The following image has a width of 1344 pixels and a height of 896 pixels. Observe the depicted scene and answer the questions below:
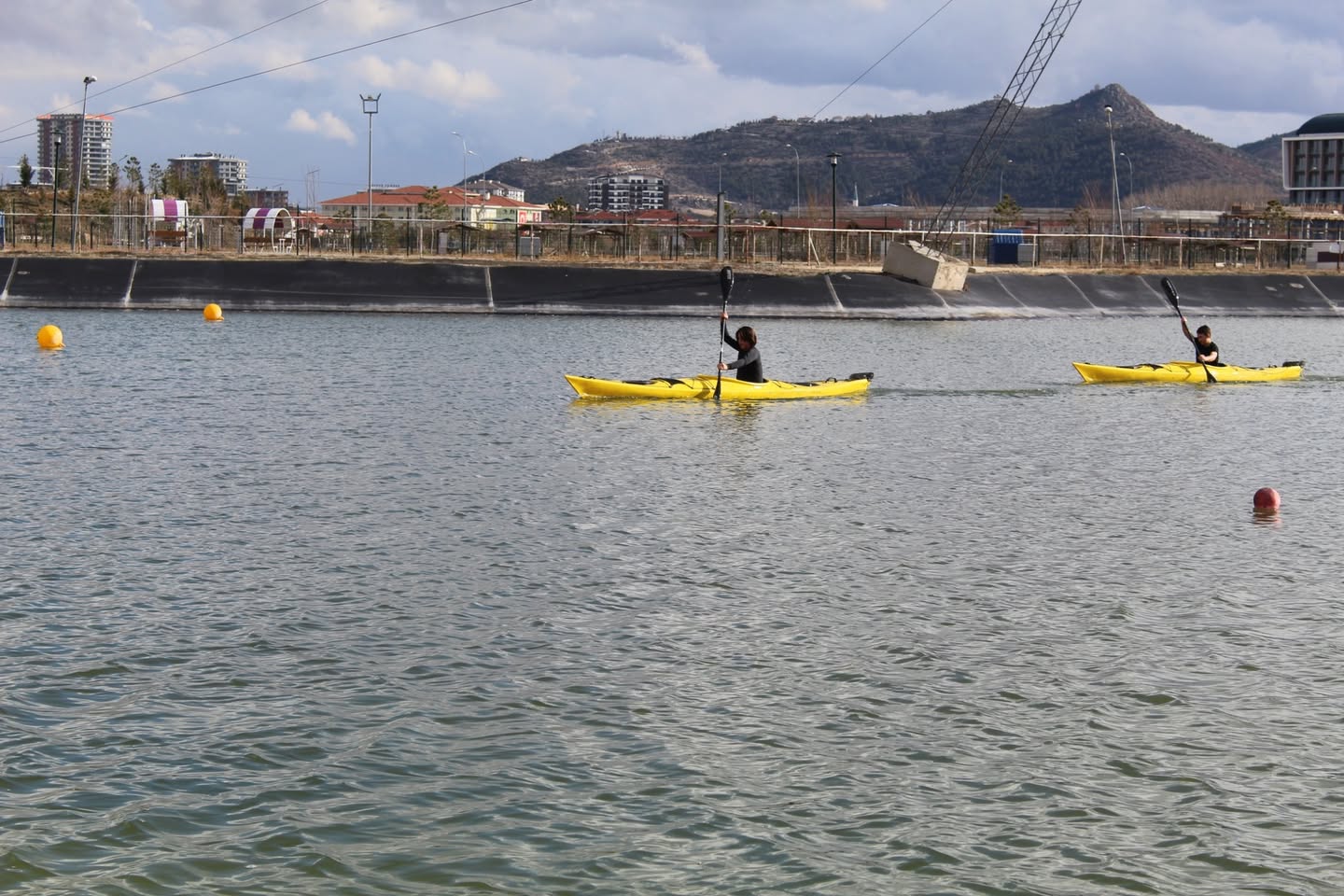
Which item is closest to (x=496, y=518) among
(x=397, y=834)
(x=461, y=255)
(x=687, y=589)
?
(x=687, y=589)

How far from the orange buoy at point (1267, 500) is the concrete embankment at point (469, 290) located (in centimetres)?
4473

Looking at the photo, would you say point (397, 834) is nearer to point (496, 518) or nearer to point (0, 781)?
point (0, 781)

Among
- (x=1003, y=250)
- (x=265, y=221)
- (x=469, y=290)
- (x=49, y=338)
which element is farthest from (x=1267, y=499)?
(x=265, y=221)

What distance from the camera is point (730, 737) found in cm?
1059

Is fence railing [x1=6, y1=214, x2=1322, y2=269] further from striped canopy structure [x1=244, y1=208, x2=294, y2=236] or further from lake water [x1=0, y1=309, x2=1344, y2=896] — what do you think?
lake water [x1=0, y1=309, x2=1344, y2=896]

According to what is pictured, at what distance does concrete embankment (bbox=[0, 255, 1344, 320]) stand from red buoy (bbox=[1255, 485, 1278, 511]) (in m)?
44.7

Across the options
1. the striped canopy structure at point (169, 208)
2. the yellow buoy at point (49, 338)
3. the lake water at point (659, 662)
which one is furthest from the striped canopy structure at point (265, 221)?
the lake water at point (659, 662)

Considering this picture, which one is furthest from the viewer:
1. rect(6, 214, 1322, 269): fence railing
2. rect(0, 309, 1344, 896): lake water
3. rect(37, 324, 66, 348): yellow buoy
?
rect(6, 214, 1322, 269): fence railing

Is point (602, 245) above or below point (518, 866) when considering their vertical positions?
above

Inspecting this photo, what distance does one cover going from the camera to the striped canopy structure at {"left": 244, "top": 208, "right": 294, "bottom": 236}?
77.2 meters

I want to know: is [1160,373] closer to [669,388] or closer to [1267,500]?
[669,388]

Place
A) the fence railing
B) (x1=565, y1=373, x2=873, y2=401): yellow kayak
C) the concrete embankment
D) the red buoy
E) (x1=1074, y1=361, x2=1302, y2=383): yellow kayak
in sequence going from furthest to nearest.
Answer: the fence railing < the concrete embankment < (x1=1074, y1=361, x2=1302, y2=383): yellow kayak < (x1=565, y1=373, x2=873, y2=401): yellow kayak < the red buoy

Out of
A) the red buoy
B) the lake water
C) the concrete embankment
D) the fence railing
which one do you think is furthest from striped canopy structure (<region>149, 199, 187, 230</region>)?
the red buoy

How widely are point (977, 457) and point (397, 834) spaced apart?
1751 cm
